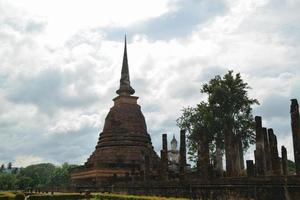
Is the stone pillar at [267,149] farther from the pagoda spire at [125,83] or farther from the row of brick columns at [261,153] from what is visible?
the pagoda spire at [125,83]

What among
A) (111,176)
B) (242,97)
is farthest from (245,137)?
(111,176)

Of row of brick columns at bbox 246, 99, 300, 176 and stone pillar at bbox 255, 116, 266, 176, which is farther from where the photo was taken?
stone pillar at bbox 255, 116, 266, 176

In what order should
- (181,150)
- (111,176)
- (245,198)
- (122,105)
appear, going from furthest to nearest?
(122,105)
(111,176)
(181,150)
(245,198)

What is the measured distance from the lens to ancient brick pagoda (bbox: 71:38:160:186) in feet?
120

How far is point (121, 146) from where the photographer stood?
130 feet

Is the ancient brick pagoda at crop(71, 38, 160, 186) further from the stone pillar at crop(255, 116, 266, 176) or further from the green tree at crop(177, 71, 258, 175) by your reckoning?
the stone pillar at crop(255, 116, 266, 176)

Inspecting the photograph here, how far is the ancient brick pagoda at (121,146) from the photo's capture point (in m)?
36.6

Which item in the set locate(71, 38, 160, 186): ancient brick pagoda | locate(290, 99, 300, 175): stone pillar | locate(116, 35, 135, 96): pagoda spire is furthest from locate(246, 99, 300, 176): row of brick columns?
locate(116, 35, 135, 96): pagoda spire

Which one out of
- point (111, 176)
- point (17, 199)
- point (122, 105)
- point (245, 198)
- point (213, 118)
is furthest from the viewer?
point (122, 105)

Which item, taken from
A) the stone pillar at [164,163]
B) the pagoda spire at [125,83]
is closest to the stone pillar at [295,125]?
the stone pillar at [164,163]

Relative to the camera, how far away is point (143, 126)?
43031 millimetres

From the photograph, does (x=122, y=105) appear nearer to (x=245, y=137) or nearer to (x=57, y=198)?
(x=245, y=137)

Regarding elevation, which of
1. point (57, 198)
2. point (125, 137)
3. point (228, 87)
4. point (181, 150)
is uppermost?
point (228, 87)

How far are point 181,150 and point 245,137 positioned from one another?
996cm
